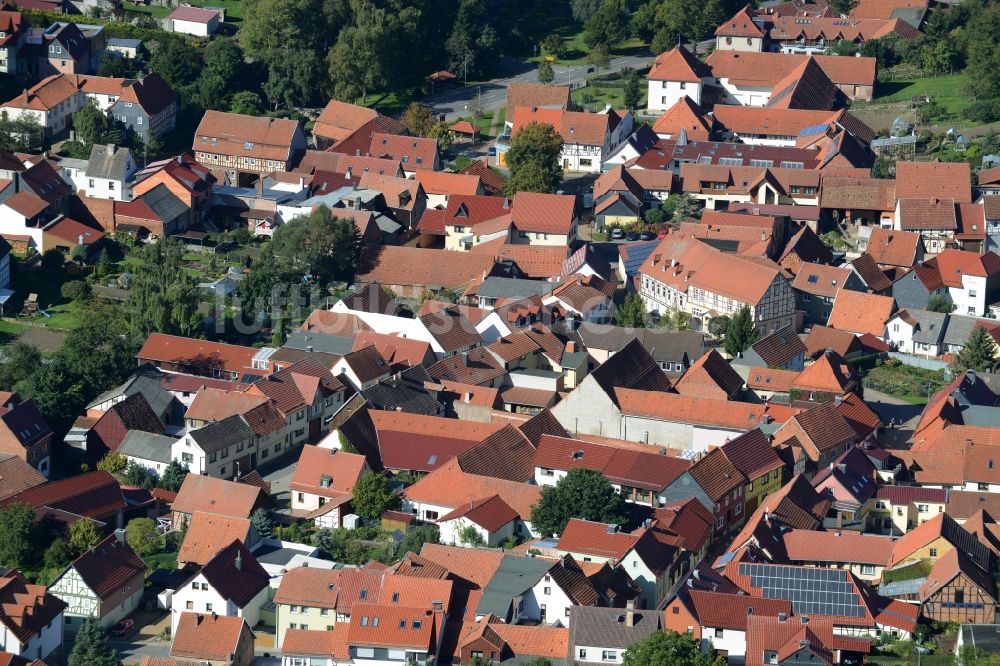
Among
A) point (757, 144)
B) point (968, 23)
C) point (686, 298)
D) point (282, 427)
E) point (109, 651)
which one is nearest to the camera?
point (109, 651)

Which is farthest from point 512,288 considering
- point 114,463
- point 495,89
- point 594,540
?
point 495,89

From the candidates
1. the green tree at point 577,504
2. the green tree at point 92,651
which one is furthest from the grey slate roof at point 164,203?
the green tree at point 92,651

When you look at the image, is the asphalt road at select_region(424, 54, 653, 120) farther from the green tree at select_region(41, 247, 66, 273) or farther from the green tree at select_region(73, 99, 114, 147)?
the green tree at select_region(41, 247, 66, 273)

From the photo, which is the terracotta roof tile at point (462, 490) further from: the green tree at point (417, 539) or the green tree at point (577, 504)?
the green tree at point (417, 539)

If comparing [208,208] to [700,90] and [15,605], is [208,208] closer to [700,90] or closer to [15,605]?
[700,90]

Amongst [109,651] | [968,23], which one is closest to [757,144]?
[968,23]
